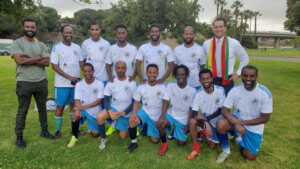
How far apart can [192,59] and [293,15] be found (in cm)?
1149

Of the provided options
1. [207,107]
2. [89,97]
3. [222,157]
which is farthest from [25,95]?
[222,157]

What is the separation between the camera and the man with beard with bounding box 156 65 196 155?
4086 mm

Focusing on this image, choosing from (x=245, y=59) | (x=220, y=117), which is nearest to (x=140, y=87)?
(x=220, y=117)

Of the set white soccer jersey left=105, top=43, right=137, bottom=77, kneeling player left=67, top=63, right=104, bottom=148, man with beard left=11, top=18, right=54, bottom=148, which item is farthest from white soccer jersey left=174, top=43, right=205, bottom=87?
man with beard left=11, top=18, right=54, bottom=148

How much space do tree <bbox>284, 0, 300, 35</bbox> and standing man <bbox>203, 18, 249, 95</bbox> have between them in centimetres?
1062

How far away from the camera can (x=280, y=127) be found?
5398 millimetres

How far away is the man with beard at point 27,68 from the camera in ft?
12.8

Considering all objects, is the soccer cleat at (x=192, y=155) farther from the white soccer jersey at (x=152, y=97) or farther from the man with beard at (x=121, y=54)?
the man with beard at (x=121, y=54)

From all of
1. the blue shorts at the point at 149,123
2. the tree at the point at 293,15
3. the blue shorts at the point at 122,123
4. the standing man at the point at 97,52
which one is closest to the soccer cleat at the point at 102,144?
the blue shorts at the point at 122,123

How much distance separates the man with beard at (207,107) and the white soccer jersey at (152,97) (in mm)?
733

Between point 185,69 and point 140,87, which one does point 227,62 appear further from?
point 140,87

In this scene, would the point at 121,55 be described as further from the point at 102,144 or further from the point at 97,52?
the point at 102,144

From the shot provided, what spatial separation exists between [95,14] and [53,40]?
14.4 metres

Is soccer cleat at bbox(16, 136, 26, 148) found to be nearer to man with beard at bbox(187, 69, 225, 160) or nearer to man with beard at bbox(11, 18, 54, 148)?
man with beard at bbox(11, 18, 54, 148)
